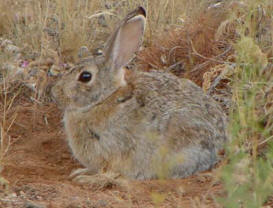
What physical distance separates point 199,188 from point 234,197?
122 cm

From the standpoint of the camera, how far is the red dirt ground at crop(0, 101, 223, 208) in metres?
3.66

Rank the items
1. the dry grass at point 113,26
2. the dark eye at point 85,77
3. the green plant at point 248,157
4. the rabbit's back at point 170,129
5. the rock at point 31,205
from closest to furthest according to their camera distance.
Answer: the green plant at point 248,157 < the rock at point 31,205 < the rabbit's back at point 170,129 < the dark eye at point 85,77 < the dry grass at point 113,26

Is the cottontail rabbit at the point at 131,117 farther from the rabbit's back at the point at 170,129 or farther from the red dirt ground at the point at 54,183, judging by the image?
the red dirt ground at the point at 54,183

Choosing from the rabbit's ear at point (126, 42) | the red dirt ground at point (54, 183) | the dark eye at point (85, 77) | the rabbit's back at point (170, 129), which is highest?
the rabbit's ear at point (126, 42)

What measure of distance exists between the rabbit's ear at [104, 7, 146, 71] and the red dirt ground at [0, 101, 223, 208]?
34.4 inches

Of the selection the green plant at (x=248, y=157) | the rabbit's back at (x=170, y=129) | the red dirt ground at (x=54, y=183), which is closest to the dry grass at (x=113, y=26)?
the red dirt ground at (x=54, y=183)

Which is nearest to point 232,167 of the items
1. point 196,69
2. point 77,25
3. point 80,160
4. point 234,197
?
point 234,197

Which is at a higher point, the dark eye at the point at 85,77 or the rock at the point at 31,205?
the dark eye at the point at 85,77

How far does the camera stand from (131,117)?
4445 mm

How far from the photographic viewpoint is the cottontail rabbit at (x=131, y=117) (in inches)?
174

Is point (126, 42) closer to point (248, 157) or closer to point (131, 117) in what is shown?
point (131, 117)

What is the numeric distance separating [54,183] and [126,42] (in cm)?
114

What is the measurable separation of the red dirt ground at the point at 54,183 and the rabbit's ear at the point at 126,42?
873 mm

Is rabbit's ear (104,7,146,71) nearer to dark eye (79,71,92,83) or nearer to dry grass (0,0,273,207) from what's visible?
dark eye (79,71,92,83)
